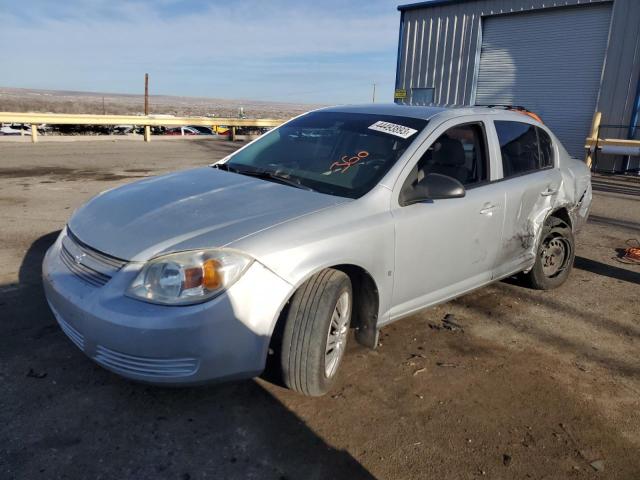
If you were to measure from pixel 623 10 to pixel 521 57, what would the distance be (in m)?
3.01

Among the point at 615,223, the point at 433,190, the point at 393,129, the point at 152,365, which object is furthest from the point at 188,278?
the point at 615,223

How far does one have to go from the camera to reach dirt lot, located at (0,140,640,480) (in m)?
2.39

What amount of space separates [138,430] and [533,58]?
1720cm

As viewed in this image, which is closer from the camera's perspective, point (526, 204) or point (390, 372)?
point (390, 372)

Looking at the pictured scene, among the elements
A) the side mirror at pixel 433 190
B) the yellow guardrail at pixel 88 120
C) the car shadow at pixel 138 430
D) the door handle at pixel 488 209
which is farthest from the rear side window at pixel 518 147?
the yellow guardrail at pixel 88 120

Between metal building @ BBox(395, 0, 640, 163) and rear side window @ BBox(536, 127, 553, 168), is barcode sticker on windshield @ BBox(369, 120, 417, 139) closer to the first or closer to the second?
rear side window @ BBox(536, 127, 553, 168)

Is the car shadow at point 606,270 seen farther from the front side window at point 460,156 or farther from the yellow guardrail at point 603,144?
the yellow guardrail at point 603,144

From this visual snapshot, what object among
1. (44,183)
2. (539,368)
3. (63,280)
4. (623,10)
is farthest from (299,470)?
(623,10)

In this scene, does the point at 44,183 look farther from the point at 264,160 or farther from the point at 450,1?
the point at 450,1

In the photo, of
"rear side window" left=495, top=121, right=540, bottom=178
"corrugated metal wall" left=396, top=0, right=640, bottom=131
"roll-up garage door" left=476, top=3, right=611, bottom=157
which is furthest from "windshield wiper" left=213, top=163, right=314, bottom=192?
"roll-up garage door" left=476, top=3, right=611, bottom=157

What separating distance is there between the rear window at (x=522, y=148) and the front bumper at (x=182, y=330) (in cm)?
244

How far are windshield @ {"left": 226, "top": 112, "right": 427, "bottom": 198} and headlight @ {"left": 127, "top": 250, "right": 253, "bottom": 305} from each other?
956 mm

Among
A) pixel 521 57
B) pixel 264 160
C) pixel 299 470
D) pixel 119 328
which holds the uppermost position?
pixel 521 57

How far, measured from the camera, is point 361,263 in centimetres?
A: 291
